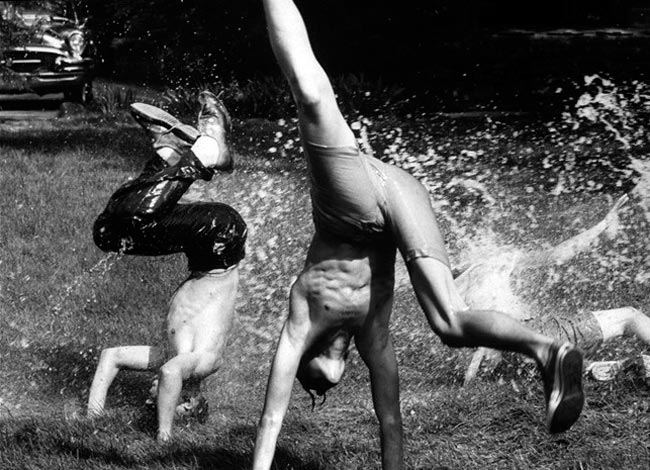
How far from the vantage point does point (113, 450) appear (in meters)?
4.83

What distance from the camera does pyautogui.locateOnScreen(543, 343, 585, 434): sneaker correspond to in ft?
10.7

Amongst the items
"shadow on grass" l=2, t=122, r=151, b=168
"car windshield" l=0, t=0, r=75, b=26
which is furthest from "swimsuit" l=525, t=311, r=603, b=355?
"car windshield" l=0, t=0, r=75, b=26

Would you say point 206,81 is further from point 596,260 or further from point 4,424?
point 4,424

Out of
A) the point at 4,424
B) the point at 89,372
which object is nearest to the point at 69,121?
the point at 89,372

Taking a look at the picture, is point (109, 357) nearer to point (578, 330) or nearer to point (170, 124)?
point (170, 124)

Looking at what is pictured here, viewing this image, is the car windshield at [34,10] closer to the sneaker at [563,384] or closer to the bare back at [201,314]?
the bare back at [201,314]

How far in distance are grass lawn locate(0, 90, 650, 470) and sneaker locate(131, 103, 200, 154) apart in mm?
1219

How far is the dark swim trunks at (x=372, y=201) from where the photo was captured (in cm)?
368

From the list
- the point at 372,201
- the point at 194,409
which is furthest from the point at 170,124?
the point at 372,201

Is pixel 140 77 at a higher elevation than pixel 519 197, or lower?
lower

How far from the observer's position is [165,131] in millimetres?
5125

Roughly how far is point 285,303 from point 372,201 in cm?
340

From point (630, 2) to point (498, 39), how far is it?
273 centimetres

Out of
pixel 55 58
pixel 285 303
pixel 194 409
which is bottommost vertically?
pixel 55 58
